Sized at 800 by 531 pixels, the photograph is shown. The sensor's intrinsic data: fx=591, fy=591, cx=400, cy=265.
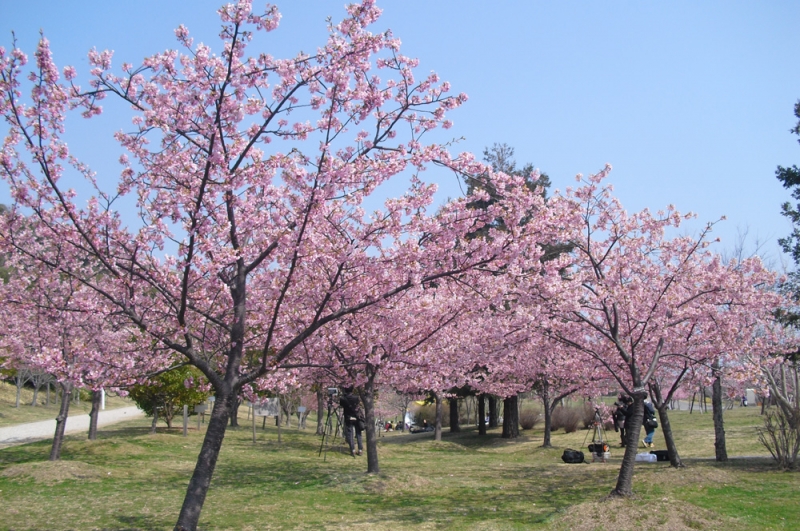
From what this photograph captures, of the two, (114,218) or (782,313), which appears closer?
(114,218)

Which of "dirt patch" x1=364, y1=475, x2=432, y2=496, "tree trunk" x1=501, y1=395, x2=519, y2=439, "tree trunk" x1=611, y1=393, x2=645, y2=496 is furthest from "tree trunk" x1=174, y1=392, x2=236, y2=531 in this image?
"tree trunk" x1=501, y1=395, x2=519, y2=439

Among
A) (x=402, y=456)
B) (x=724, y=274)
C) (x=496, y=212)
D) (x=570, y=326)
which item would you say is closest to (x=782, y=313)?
(x=724, y=274)

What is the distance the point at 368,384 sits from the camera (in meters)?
12.6

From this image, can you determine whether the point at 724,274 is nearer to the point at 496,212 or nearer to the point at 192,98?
the point at 496,212

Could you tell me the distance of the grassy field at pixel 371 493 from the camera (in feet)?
27.9

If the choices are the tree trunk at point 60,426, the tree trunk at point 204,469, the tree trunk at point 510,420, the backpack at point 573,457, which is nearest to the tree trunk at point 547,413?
the tree trunk at point 510,420

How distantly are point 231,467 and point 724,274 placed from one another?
1180cm

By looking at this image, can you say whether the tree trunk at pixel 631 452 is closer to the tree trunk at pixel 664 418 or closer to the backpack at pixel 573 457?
the tree trunk at pixel 664 418

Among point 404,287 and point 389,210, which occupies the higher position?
point 389,210

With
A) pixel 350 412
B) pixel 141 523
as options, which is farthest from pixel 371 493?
pixel 350 412

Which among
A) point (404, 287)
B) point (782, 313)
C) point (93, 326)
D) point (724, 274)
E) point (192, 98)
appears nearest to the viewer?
point (192, 98)

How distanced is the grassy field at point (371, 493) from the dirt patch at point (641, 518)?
20 millimetres

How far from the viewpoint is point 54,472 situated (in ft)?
36.6

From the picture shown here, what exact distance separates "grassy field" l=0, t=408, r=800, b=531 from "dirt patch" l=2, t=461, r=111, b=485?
0.06ft
